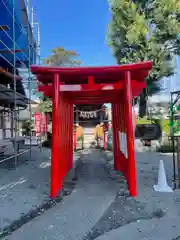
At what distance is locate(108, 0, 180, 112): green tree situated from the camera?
10.9m

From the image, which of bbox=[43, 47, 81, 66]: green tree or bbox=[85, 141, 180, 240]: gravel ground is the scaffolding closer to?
bbox=[85, 141, 180, 240]: gravel ground

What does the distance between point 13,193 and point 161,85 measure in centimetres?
1129

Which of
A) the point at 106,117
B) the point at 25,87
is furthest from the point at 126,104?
the point at 106,117

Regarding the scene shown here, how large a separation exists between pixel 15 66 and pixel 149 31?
821 centimetres

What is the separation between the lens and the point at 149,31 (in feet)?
37.7

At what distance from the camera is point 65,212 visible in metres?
2.97

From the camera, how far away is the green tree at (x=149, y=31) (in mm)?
10898

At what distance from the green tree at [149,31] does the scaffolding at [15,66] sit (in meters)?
5.22

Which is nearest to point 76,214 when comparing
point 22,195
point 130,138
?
point 22,195

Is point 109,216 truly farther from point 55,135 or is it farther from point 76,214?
point 55,135

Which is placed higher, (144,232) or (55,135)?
(55,135)

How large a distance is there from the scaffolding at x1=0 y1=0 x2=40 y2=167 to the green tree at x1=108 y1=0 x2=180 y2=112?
5.22 metres

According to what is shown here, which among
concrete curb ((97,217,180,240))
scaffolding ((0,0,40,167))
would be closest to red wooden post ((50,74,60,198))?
concrete curb ((97,217,180,240))

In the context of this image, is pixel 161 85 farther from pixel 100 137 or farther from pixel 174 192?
pixel 174 192
